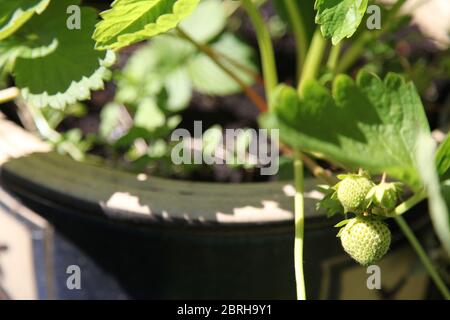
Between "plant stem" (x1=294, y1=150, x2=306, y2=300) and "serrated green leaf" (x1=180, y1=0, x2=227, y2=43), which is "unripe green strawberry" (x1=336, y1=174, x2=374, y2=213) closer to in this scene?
"plant stem" (x1=294, y1=150, x2=306, y2=300)

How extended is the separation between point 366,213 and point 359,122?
0.26 ft

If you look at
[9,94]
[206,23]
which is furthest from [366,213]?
[206,23]

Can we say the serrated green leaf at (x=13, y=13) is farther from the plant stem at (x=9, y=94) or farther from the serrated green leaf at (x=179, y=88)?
the serrated green leaf at (x=179, y=88)

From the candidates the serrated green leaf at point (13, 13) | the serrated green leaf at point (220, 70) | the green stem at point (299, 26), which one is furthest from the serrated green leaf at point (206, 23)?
the serrated green leaf at point (13, 13)

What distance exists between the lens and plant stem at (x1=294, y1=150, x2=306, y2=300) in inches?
25.4

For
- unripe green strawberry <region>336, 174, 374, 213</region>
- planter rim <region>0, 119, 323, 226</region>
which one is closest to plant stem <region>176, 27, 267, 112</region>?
planter rim <region>0, 119, 323, 226</region>

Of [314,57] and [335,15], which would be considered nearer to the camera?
[335,15]

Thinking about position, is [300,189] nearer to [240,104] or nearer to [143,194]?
[143,194]

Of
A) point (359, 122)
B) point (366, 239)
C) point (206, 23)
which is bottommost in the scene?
point (366, 239)

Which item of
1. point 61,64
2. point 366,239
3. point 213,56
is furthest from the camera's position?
point 213,56

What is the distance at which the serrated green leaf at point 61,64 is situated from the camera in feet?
2.34

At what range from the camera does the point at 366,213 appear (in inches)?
24.7

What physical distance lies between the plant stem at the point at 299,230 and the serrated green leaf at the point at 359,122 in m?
0.08

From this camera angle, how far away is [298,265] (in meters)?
0.65
